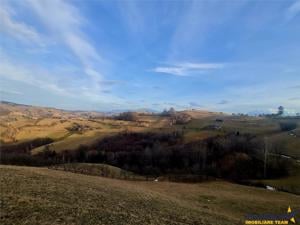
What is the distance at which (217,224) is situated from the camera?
23.3m

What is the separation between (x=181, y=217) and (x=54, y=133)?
16714 cm

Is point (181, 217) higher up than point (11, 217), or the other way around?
point (11, 217)

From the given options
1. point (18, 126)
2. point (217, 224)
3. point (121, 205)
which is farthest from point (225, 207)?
point (18, 126)

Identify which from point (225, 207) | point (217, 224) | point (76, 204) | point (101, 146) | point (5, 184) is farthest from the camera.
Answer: point (101, 146)

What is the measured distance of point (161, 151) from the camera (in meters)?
116

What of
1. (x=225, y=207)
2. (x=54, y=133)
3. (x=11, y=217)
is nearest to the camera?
(x=11, y=217)

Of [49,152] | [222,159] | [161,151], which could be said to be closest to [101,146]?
[49,152]

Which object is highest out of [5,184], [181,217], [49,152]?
[5,184]

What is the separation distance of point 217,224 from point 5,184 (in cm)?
1954

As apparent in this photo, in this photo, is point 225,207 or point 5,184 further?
point 225,207

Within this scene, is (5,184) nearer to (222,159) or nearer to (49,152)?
(222,159)

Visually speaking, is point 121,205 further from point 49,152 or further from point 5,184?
point 49,152

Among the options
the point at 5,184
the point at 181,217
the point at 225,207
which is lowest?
the point at 225,207

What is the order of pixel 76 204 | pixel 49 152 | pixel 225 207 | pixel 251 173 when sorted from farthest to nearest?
1. pixel 49 152
2. pixel 251 173
3. pixel 225 207
4. pixel 76 204
